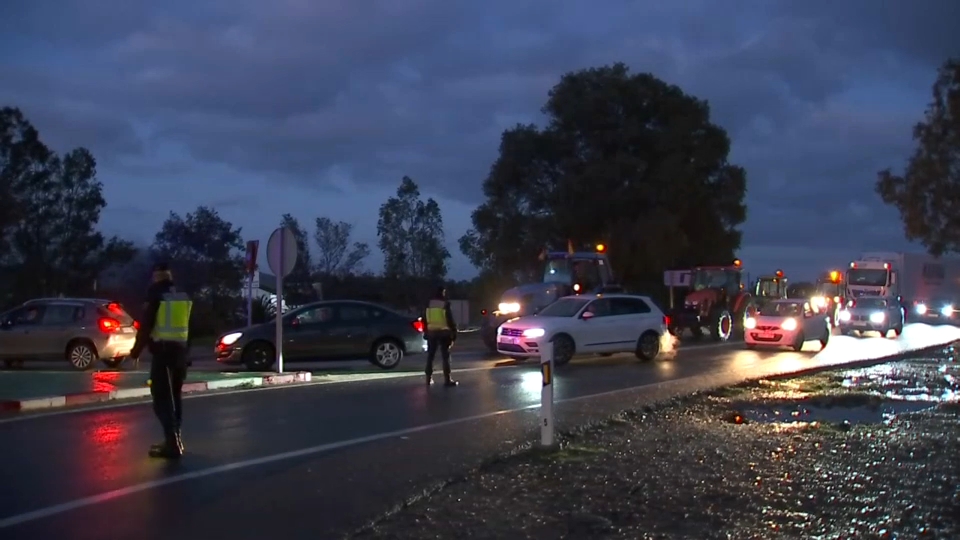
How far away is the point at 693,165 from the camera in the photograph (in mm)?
48719

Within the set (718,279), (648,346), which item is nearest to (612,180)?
(718,279)

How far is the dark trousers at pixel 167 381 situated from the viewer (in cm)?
1022

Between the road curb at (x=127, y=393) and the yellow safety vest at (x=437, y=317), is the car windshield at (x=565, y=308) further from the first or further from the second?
the road curb at (x=127, y=393)

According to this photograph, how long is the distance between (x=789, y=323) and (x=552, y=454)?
19.5m

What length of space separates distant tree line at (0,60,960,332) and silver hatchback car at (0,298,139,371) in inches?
555

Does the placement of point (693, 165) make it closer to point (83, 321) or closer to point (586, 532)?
point (83, 321)

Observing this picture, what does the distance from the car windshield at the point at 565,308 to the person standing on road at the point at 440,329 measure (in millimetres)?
5963

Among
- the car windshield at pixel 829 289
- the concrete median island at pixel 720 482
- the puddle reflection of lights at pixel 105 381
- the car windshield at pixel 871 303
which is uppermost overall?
the car windshield at pixel 829 289

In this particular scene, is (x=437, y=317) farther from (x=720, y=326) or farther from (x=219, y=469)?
(x=720, y=326)

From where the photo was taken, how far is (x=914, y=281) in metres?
54.7

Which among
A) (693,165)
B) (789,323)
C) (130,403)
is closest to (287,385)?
(130,403)

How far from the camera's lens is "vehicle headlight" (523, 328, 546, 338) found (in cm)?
2262

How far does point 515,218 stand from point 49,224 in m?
20.6

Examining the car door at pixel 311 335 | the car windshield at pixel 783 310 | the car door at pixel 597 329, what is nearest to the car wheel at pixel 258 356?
the car door at pixel 311 335
